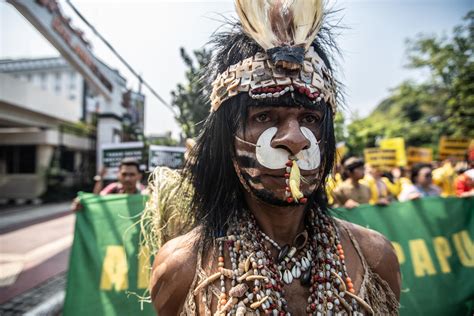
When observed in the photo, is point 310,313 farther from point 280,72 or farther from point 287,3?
point 287,3

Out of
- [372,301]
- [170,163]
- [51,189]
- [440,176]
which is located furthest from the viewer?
[51,189]

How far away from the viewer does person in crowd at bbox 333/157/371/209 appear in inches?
185

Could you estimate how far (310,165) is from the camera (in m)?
1.24

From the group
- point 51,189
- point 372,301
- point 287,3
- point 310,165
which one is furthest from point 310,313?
point 51,189

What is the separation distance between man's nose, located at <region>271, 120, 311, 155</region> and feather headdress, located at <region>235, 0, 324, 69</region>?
31cm

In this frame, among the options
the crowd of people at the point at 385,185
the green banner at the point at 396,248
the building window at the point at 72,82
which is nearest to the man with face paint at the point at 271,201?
the green banner at the point at 396,248

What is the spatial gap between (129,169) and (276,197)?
11.5ft

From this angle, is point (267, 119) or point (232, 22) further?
point (232, 22)

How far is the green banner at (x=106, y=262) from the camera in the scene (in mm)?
2697

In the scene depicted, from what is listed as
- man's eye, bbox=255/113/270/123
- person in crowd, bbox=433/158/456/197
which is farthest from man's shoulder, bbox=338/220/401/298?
person in crowd, bbox=433/158/456/197

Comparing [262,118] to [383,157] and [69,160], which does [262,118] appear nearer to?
[383,157]

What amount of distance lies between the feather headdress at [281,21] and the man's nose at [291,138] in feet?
1.03

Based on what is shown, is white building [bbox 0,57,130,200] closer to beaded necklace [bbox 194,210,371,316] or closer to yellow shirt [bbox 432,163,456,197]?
yellow shirt [bbox 432,163,456,197]

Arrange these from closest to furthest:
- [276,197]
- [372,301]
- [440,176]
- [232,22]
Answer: [276,197] → [372,301] → [232,22] → [440,176]
